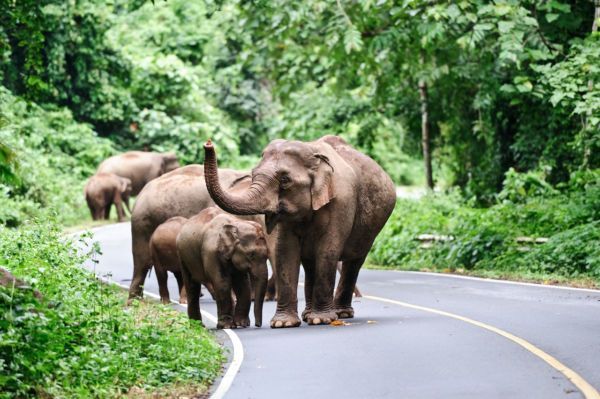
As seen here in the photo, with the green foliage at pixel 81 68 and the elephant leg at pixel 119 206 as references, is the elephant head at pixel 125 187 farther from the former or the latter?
the green foliage at pixel 81 68

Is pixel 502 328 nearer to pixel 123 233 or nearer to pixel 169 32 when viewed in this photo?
pixel 123 233

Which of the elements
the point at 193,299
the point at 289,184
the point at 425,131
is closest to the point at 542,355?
the point at 289,184

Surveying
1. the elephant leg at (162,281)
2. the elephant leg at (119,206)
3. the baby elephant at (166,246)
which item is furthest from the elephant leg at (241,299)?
the elephant leg at (119,206)

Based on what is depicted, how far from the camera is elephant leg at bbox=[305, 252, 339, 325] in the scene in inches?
616

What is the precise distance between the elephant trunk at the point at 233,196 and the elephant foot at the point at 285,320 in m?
1.30

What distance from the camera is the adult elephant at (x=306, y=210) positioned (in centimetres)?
1527

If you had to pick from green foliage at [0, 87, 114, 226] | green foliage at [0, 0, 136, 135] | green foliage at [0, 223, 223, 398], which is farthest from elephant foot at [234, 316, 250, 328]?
green foliage at [0, 0, 136, 135]

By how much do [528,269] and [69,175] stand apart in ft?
72.7

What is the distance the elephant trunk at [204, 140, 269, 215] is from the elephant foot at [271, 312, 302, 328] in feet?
4.25

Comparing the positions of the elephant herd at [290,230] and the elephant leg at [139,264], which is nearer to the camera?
the elephant herd at [290,230]

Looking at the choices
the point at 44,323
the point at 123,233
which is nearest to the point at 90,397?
the point at 44,323

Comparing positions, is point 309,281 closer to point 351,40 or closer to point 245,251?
point 245,251

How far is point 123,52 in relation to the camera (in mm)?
45375

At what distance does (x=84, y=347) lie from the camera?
10.7 m
